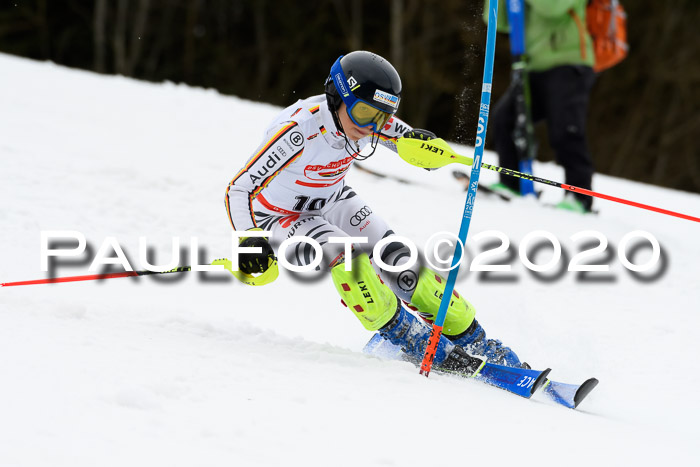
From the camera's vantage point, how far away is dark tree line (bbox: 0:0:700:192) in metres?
18.1

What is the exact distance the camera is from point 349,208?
143 inches

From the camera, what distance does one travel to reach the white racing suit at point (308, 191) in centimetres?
319

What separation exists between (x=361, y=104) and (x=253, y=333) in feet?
3.91

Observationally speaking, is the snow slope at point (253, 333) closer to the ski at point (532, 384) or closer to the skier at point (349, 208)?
the ski at point (532, 384)

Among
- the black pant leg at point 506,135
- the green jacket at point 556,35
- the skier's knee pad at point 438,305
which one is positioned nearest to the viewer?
the skier's knee pad at point 438,305

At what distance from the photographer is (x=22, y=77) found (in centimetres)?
855

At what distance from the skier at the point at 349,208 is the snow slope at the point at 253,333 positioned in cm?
27

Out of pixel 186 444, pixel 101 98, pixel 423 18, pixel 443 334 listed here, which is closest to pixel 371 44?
pixel 423 18

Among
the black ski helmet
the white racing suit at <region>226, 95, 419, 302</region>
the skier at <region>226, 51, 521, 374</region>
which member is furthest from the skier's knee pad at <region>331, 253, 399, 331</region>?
the black ski helmet

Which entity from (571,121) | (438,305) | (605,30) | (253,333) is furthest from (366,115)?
(605,30)

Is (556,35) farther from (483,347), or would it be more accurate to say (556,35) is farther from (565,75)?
(483,347)

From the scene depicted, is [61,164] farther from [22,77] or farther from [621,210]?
[621,210]

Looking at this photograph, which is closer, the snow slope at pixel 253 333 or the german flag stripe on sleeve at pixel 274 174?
the snow slope at pixel 253 333

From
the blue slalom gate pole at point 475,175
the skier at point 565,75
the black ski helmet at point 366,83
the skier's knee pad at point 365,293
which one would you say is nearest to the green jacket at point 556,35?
the skier at point 565,75
